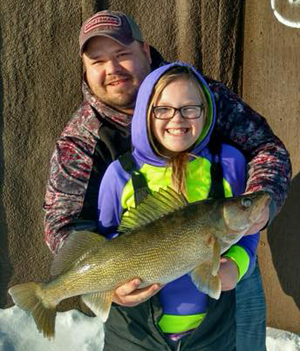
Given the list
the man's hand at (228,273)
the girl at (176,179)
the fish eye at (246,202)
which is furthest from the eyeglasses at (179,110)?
the man's hand at (228,273)

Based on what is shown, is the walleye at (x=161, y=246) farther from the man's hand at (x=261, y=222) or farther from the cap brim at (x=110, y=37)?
the cap brim at (x=110, y=37)

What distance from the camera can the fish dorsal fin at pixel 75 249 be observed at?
2131 mm

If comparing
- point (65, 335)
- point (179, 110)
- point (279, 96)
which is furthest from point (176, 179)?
point (65, 335)

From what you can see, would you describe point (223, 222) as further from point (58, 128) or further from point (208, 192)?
point (58, 128)

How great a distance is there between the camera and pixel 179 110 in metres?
2.17

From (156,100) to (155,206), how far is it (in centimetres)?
51

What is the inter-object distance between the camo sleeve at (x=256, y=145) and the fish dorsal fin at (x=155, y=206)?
1.37 ft

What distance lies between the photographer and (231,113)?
2652 mm

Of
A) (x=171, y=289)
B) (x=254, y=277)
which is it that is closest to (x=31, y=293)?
(x=171, y=289)

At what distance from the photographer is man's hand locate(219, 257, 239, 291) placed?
6.95 ft

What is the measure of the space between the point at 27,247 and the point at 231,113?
2038 millimetres

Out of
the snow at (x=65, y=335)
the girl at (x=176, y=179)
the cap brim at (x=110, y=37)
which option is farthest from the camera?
the snow at (x=65, y=335)

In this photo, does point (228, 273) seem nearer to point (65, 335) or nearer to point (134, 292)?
point (134, 292)

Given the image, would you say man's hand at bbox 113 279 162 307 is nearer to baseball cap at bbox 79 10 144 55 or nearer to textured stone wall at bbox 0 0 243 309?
baseball cap at bbox 79 10 144 55
